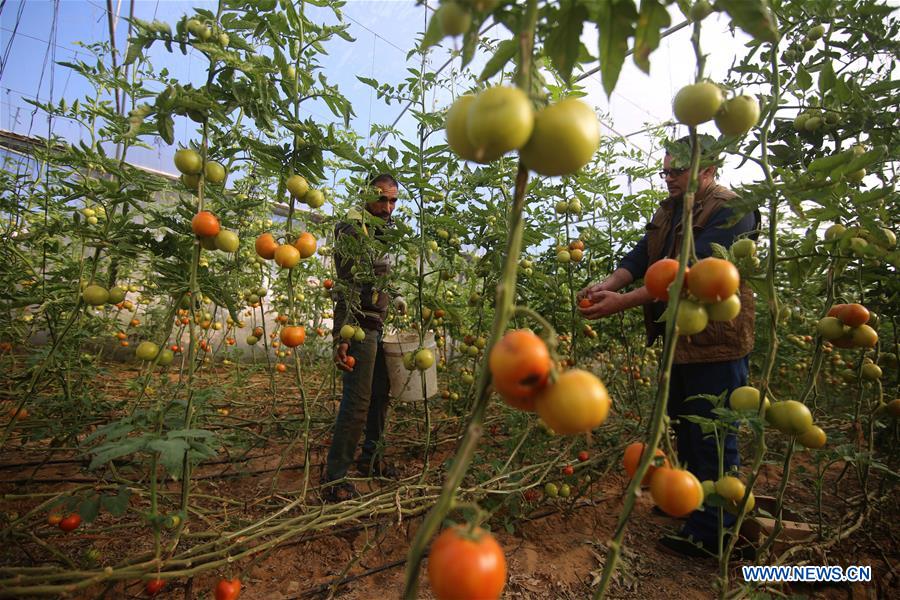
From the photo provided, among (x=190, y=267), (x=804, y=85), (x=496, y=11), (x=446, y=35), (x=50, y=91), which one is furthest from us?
(x=50, y=91)

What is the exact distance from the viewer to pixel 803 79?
4.53ft

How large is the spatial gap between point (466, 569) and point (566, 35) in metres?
0.79

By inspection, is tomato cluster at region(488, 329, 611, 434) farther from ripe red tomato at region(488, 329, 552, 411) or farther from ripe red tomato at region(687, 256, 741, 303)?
ripe red tomato at region(687, 256, 741, 303)

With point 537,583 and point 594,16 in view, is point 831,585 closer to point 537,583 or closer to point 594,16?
point 537,583

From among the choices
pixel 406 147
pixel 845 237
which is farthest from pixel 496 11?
pixel 406 147

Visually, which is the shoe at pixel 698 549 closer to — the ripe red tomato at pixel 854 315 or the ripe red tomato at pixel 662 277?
the ripe red tomato at pixel 854 315

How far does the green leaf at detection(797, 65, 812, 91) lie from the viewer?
1365mm

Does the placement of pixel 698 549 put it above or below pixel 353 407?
below

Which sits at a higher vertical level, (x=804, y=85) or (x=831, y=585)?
(x=804, y=85)

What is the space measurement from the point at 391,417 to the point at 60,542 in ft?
7.11

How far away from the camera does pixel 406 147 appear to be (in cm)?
212

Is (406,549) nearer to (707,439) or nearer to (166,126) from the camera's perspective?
(707,439)

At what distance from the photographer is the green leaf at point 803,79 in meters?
1.37

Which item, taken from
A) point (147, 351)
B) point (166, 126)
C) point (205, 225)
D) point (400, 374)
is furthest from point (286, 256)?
point (400, 374)
